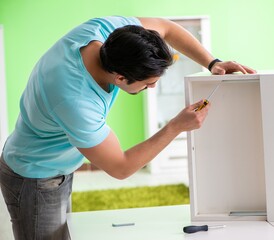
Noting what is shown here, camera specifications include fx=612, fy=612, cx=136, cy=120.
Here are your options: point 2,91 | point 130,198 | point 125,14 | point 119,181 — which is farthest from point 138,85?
point 125,14

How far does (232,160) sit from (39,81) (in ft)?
2.30

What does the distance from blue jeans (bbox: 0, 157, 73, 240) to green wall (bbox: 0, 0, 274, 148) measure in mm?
4298

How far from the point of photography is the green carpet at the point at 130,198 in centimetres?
454

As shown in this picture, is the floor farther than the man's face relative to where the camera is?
Yes

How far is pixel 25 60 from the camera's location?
6.09 meters

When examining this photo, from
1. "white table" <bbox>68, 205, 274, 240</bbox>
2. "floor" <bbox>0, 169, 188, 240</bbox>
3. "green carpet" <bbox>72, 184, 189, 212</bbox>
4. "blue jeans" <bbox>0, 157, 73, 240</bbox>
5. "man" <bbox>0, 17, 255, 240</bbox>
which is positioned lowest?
"green carpet" <bbox>72, 184, 189, 212</bbox>

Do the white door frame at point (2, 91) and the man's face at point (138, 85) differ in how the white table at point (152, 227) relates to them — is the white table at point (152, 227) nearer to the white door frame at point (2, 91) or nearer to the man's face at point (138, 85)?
the man's face at point (138, 85)

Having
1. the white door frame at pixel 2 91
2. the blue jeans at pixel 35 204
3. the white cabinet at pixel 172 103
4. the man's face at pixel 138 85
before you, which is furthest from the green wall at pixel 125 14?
the man's face at pixel 138 85

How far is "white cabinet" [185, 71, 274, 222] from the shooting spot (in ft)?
6.38

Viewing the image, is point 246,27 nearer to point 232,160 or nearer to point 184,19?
point 184,19

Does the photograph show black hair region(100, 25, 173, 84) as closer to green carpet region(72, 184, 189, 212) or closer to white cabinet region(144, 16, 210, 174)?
green carpet region(72, 184, 189, 212)

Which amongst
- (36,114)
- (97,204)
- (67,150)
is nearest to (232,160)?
(67,150)

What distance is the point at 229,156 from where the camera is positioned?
77.9 inches

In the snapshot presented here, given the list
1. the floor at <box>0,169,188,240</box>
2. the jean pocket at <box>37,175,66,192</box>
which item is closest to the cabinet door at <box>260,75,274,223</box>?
the jean pocket at <box>37,175,66,192</box>
